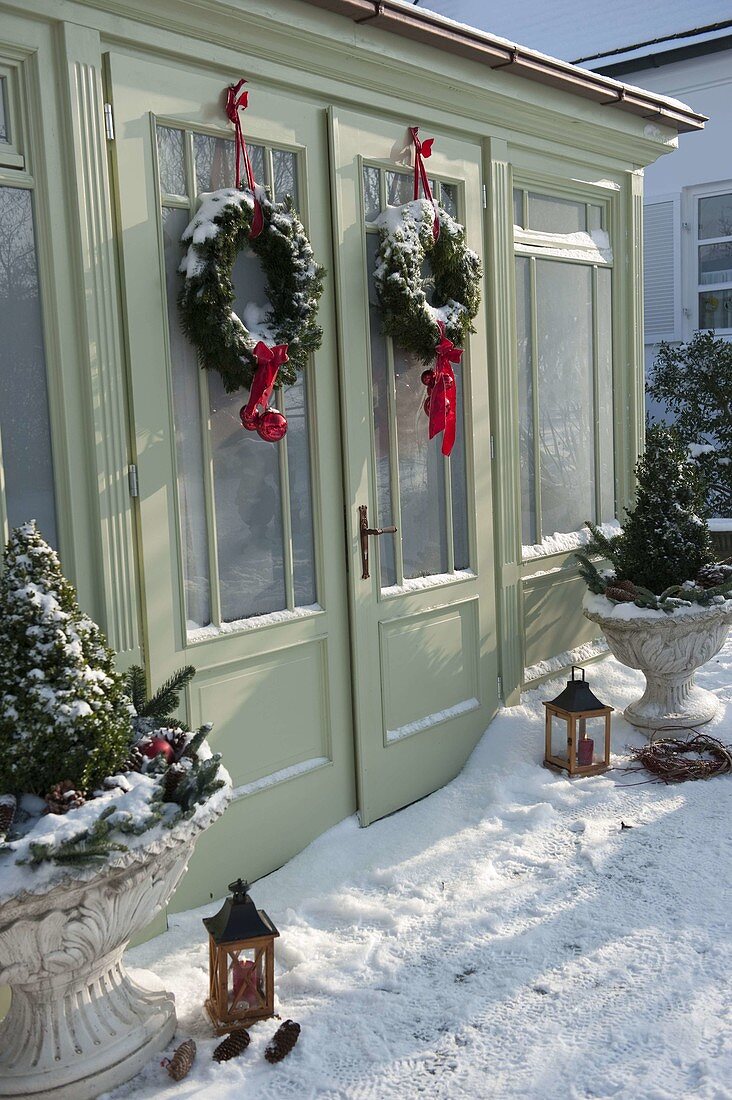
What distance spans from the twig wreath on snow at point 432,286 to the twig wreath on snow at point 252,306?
43cm

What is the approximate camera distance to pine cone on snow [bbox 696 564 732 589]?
179 inches

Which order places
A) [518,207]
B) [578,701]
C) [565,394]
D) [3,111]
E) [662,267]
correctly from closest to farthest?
[3,111] → [578,701] → [518,207] → [565,394] → [662,267]

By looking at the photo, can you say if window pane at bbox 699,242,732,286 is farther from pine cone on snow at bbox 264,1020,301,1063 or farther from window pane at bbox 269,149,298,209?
pine cone on snow at bbox 264,1020,301,1063

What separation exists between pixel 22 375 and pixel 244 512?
0.93 metres

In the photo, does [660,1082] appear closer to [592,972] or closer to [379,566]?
[592,972]

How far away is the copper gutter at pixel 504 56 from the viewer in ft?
12.0

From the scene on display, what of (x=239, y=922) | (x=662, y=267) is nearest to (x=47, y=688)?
(x=239, y=922)

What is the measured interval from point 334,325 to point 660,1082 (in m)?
2.64

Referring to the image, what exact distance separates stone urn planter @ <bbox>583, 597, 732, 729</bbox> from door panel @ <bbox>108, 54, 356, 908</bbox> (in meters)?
1.34

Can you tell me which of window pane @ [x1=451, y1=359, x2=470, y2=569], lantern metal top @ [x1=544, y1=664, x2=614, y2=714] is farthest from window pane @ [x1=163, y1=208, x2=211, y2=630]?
lantern metal top @ [x1=544, y1=664, x2=614, y2=714]

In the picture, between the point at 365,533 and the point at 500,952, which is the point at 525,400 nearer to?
the point at 365,533

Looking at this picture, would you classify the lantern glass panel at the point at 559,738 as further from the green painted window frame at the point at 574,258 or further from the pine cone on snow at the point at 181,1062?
the pine cone on snow at the point at 181,1062

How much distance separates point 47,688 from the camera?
2.37 metres

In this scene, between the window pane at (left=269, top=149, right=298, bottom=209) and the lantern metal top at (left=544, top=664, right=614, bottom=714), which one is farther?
the lantern metal top at (left=544, top=664, right=614, bottom=714)
